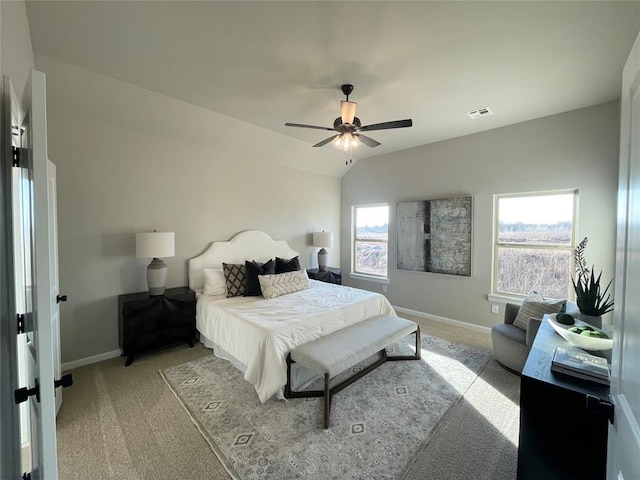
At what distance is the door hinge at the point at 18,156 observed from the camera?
1.12m

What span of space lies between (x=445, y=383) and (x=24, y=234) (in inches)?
125

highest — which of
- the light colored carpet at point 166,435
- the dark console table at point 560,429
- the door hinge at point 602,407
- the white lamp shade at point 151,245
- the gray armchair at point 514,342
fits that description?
the white lamp shade at point 151,245

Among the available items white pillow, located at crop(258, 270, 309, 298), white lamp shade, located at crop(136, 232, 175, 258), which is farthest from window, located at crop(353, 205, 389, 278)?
white lamp shade, located at crop(136, 232, 175, 258)

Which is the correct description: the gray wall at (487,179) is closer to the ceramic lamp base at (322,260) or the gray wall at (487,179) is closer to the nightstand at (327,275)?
the nightstand at (327,275)

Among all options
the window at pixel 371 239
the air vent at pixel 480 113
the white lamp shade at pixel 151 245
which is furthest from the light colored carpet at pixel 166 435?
the air vent at pixel 480 113

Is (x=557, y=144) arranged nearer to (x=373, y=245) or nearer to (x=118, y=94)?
(x=373, y=245)

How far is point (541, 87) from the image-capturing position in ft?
8.71

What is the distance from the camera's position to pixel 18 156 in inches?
44.4

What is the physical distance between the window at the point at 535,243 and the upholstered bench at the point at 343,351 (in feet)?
6.10

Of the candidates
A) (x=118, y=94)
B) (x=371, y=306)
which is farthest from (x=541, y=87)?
(x=118, y=94)

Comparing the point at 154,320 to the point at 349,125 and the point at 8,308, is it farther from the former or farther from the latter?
the point at 349,125

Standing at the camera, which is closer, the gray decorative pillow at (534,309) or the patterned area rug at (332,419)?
the patterned area rug at (332,419)

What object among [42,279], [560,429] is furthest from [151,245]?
[560,429]

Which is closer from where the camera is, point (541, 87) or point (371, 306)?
point (541, 87)
